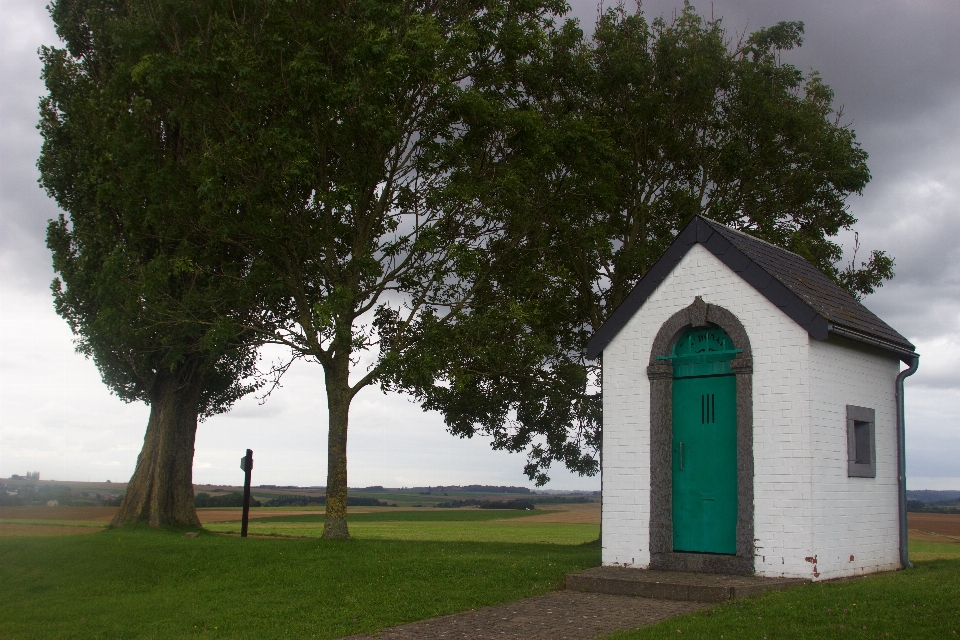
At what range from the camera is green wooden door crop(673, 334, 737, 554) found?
44.7 ft

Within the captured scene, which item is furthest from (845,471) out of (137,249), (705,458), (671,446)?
(137,249)

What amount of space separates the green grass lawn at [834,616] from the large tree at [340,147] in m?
10.8

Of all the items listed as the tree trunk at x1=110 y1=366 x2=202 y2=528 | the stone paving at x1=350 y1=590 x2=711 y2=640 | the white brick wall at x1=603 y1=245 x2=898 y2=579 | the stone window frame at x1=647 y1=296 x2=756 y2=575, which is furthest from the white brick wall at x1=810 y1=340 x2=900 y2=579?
the tree trunk at x1=110 y1=366 x2=202 y2=528

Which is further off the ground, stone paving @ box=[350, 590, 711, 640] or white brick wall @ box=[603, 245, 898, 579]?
white brick wall @ box=[603, 245, 898, 579]

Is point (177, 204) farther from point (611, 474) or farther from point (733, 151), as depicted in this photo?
point (733, 151)

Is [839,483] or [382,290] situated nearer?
[839,483]

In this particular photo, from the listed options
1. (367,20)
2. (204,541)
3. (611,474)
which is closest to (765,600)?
(611,474)

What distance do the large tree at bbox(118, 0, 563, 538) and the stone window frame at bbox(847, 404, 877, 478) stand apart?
939 cm

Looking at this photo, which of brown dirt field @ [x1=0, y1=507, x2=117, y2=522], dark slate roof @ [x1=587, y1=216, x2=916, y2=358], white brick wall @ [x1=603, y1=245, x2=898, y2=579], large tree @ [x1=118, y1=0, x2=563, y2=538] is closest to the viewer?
white brick wall @ [x1=603, y1=245, x2=898, y2=579]

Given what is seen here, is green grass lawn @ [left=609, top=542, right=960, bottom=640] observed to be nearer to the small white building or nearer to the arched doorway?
the small white building

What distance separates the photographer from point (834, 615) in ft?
32.2

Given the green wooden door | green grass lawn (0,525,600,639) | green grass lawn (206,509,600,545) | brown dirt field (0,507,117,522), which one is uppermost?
the green wooden door

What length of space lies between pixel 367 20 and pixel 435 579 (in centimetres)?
1386

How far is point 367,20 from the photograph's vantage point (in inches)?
812
